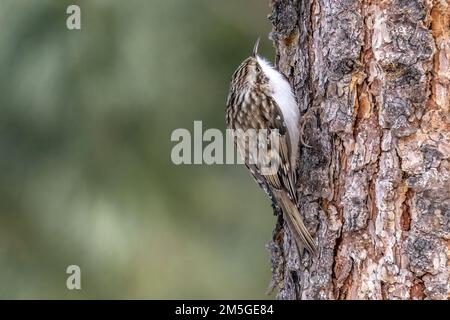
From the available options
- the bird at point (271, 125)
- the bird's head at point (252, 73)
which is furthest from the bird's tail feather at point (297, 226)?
the bird's head at point (252, 73)

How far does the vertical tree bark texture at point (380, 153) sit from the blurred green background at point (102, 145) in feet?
8.05

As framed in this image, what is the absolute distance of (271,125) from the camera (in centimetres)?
357

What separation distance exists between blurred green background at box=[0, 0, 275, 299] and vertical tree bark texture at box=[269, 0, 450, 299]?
245cm

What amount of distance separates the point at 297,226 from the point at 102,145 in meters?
2.59

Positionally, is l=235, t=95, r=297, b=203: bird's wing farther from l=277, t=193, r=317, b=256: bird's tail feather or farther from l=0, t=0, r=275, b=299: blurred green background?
l=0, t=0, r=275, b=299: blurred green background

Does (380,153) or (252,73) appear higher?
(252,73)

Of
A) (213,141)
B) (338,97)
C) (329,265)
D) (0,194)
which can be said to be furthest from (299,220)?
(0,194)

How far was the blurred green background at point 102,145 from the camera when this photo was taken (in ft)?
16.7

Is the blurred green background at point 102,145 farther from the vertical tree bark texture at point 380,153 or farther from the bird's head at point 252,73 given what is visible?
the vertical tree bark texture at point 380,153

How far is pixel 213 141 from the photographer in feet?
15.1

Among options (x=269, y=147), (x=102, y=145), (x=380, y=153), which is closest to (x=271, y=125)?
(x=269, y=147)

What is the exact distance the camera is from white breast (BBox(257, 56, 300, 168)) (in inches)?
128

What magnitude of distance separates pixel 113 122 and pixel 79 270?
0.96 metres

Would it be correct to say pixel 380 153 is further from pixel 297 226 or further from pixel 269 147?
pixel 269 147
